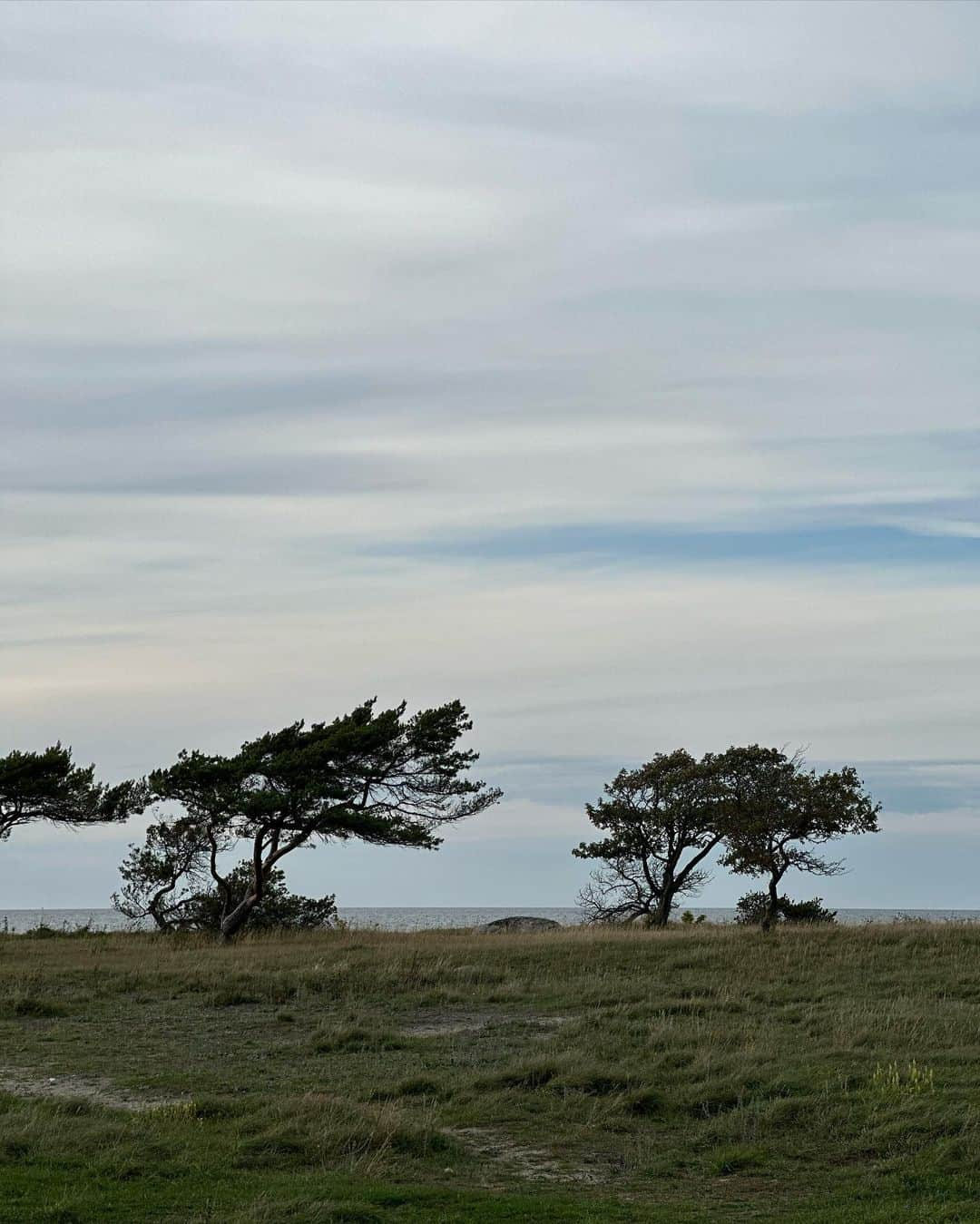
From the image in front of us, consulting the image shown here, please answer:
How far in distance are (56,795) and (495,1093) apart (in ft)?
91.9

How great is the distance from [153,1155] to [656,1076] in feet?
21.1

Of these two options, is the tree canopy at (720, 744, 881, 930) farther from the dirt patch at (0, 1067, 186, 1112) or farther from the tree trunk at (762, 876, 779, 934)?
the dirt patch at (0, 1067, 186, 1112)

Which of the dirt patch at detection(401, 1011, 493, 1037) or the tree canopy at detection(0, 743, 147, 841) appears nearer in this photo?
the dirt patch at detection(401, 1011, 493, 1037)

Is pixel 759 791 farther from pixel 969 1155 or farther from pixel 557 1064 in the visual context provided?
pixel 969 1155

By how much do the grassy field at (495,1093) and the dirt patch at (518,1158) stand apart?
0.04 metres

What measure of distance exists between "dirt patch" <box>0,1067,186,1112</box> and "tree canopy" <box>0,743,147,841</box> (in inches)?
918

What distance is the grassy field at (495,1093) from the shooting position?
1139 centimetres

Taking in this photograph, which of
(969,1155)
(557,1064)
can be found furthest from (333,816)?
(969,1155)

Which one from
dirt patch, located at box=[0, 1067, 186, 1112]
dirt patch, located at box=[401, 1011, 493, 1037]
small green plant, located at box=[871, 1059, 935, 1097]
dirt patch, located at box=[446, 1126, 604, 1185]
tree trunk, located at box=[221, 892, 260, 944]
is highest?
tree trunk, located at box=[221, 892, 260, 944]

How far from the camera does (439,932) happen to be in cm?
3797

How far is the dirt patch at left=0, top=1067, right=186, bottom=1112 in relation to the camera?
14.9 meters

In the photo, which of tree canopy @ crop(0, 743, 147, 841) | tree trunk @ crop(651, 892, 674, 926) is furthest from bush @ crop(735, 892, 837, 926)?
tree canopy @ crop(0, 743, 147, 841)

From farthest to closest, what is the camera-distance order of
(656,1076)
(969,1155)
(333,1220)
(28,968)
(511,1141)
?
(28,968)
(656,1076)
(511,1141)
(969,1155)
(333,1220)

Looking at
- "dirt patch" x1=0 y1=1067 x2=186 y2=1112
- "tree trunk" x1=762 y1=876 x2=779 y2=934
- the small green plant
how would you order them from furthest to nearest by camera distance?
"tree trunk" x1=762 y1=876 x2=779 y2=934 → "dirt patch" x1=0 y1=1067 x2=186 y2=1112 → the small green plant
